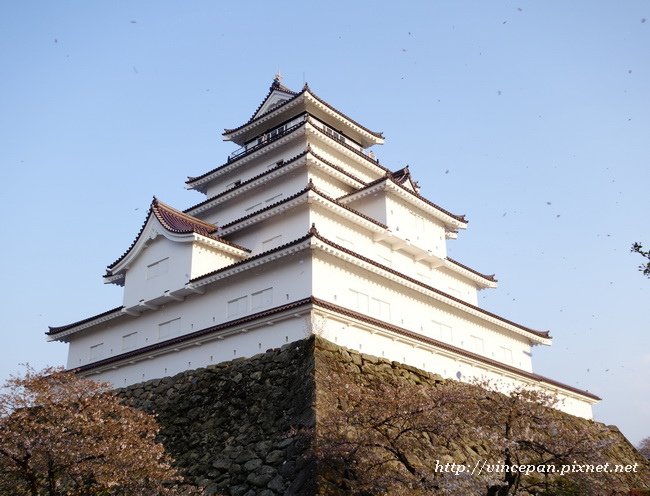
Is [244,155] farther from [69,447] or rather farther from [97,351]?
[69,447]

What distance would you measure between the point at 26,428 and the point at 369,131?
82.4ft

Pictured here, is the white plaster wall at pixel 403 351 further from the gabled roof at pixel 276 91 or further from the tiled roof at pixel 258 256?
the gabled roof at pixel 276 91

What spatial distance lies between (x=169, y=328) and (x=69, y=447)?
1084cm

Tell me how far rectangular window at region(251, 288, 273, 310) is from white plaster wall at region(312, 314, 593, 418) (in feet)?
9.77

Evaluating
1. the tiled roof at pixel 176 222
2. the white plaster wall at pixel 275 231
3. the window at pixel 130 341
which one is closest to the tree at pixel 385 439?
the white plaster wall at pixel 275 231

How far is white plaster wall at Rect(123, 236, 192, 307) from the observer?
81.3 ft

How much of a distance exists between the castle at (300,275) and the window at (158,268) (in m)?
0.07

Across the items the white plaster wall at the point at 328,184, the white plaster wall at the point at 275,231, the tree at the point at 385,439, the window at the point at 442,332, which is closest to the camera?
the tree at the point at 385,439

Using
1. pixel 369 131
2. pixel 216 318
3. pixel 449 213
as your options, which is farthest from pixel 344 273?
pixel 369 131

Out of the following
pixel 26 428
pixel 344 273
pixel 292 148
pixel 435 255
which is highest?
pixel 292 148

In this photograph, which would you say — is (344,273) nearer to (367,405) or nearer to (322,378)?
(322,378)

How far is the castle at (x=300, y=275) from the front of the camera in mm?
21688

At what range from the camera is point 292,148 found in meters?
31.1

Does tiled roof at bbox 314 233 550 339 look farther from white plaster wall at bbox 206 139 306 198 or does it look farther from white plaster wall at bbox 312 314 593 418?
white plaster wall at bbox 206 139 306 198
